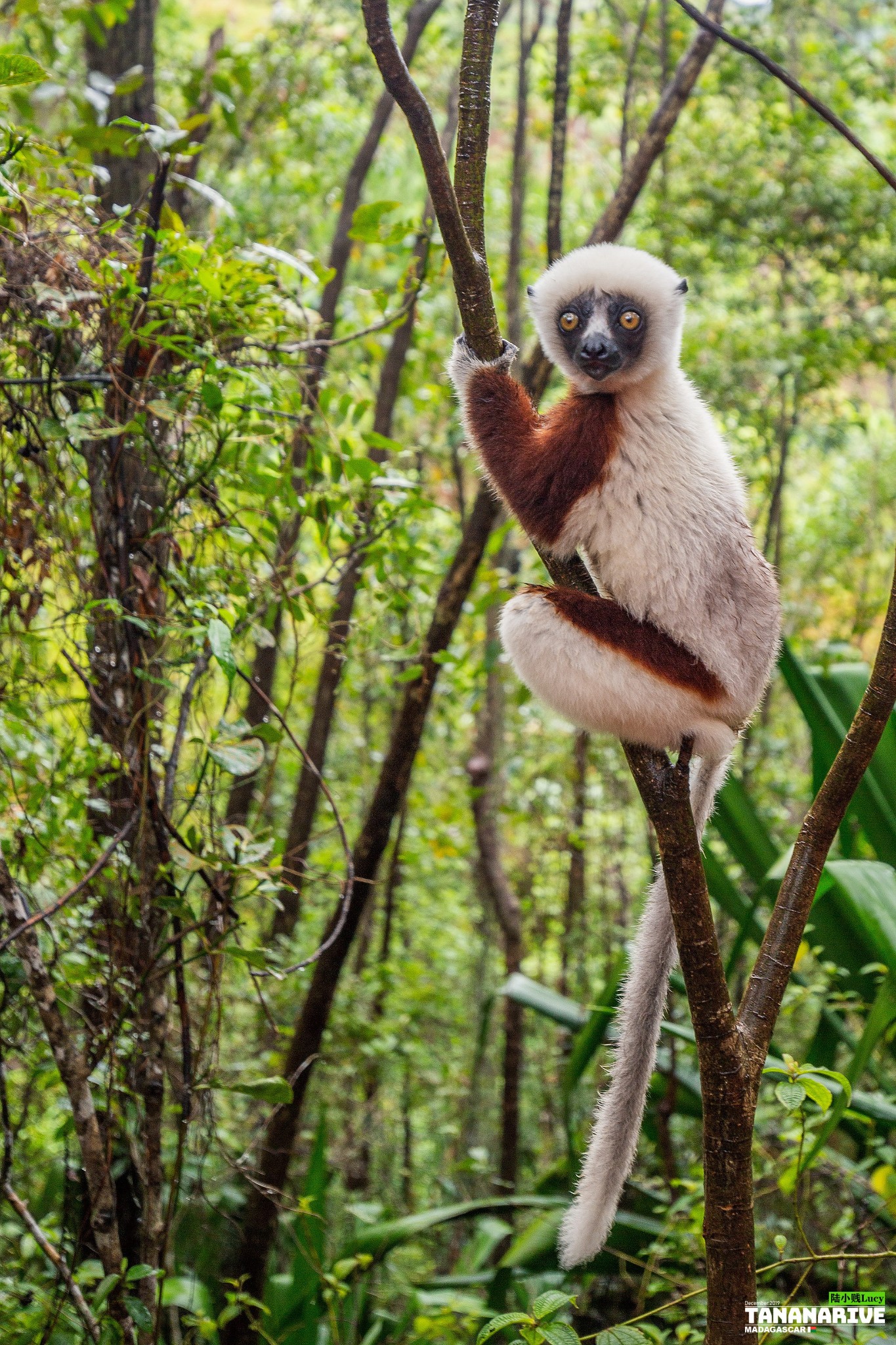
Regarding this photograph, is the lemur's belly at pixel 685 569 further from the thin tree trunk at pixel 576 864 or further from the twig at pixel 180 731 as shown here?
the thin tree trunk at pixel 576 864

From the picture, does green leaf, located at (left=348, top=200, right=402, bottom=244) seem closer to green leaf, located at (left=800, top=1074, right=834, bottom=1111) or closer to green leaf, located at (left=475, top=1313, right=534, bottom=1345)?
green leaf, located at (left=800, top=1074, right=834, bottom=1111)

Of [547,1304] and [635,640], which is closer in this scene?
[547,1304]

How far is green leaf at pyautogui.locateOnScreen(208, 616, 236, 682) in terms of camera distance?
1.91 m

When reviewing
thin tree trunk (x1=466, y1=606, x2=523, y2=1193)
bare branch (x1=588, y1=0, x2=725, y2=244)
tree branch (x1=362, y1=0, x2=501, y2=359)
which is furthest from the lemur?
thin tree trunk (x1=466, y1=606, x2=523, y2=1193)

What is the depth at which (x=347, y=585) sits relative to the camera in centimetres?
369

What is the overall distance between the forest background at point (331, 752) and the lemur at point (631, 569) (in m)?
0.39

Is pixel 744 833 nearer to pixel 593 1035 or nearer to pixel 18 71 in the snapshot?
pixel 593 1035

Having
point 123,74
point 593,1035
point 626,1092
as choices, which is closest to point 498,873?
point 593,1035

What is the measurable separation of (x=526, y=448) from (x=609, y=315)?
1.62 ft

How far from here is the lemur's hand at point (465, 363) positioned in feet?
7.61

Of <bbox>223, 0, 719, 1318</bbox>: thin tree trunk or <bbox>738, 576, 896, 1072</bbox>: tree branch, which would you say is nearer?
<bbox>738, 576, 896, 1072</bbox>: tree branch

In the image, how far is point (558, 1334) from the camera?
1758 mm

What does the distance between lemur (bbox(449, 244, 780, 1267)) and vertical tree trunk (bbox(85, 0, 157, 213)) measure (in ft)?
5.28

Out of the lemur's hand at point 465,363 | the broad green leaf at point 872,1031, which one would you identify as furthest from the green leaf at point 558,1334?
the lemur's hand at point 465,363
